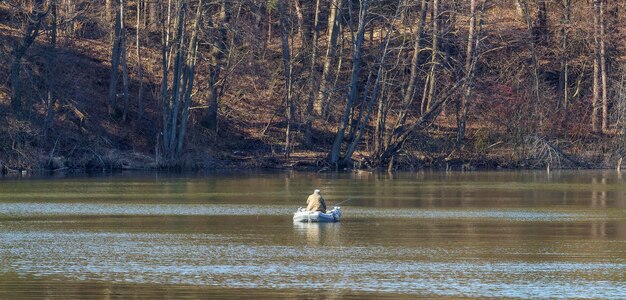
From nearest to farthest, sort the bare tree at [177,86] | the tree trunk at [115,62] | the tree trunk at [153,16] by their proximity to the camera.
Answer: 1. the bare tree at [177,86]
2. the tree trunk at [115,62]
3. the tree trunk at [153,16]

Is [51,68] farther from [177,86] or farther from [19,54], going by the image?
[177,86]

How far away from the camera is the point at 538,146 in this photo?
61.6 metres

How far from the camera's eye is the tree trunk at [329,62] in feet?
206

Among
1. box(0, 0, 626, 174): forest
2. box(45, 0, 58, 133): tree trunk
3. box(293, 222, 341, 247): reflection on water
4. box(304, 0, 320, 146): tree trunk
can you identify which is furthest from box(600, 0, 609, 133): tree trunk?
box(293, 222, 341, 247): reflection on water

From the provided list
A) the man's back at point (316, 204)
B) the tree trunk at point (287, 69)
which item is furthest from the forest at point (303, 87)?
the man's back at point (316, 204)

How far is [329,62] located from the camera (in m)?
63.8

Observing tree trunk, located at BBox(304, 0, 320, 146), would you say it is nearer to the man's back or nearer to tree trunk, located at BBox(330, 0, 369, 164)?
tree trunk, located at BBox(330, 0, 369, 164)

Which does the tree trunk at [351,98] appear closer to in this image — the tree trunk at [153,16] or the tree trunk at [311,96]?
the tree trunk at [311,96]

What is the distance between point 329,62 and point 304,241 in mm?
36855

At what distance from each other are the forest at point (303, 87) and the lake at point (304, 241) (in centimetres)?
1114

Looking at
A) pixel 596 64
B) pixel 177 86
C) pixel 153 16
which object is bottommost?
pixel 177 86

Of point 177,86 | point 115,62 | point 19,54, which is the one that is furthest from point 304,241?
point 115,62

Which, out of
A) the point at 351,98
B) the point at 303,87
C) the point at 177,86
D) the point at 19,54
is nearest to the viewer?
the point at 19,54

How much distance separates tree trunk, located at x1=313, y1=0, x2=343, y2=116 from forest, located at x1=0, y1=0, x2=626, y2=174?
5.0 inches
